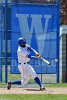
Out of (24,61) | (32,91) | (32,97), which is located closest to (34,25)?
(24,61)

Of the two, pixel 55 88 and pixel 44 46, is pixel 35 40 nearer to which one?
pixel 44 46

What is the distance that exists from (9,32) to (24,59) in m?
3.14

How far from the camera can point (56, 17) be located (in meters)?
18.7

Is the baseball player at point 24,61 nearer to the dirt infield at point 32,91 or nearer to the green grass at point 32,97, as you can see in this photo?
the dirt infield at point 32,91

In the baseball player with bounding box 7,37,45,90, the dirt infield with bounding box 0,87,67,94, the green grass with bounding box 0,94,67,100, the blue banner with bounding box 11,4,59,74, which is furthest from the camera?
the blue banner with bounding box 11,4,59,74

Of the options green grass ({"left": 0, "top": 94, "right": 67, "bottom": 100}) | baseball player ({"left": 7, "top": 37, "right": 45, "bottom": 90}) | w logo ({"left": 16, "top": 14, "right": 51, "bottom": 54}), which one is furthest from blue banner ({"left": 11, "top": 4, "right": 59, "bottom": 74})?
green grass ({"left": 0, "top": 94, "right": 67, "bottom": 100})

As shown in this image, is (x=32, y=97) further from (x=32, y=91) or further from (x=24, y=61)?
(x=24, y=61)

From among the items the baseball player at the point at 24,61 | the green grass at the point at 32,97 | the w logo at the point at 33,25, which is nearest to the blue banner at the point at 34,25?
the w logo at the point at 33,25

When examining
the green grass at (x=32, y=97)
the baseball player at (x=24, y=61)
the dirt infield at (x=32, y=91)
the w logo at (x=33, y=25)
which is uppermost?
the w logo at (x=33, y=25)

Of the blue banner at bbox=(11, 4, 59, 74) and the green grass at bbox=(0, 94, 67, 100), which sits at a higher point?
the blue banner at bbox=(11, 4, 59, 74)

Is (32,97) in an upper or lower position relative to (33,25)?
lower

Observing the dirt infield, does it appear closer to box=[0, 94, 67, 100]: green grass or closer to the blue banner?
box=[0, 94, 67, 100]: green grass

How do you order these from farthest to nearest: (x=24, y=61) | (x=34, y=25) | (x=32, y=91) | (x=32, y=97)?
1. (x=34, y=25)
2. (x=24, y=61)
3. (x=32, y=91)
4. (x=32, y=97)

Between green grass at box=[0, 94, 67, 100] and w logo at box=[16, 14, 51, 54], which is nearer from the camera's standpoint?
green grass at box=[0, 94, 67, 100]
